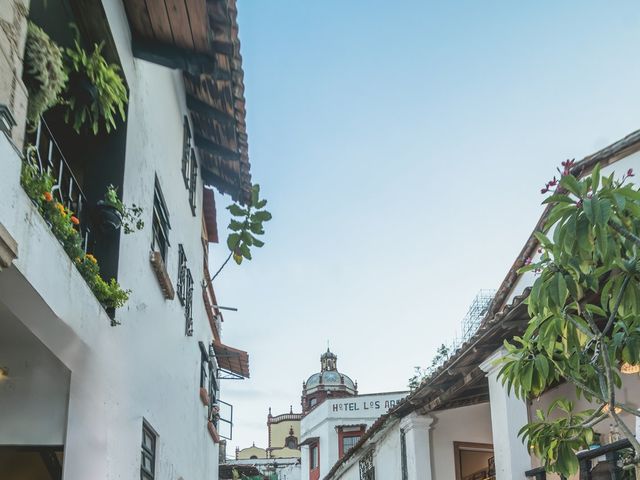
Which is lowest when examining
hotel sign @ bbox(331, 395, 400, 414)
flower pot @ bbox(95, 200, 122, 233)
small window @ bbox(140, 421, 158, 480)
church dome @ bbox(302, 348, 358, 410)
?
small window @ bbox(140, 421, 158, 480)

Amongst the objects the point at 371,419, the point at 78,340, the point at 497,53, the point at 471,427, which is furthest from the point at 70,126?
the point at 371,419

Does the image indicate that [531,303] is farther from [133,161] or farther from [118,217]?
[133,161]

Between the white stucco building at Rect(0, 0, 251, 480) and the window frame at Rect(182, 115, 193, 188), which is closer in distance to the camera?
the white stucco building at Rect(0, 0, 251, 480)

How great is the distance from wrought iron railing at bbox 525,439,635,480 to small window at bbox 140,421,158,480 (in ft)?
13.1

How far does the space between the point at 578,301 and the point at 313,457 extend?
4370cm

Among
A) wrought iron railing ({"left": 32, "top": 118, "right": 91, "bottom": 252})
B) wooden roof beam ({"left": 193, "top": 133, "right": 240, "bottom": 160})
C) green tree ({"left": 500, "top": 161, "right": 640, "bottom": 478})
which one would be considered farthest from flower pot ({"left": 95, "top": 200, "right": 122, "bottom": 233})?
wooden roof beam ({"left": 193, "top": 133, "right": 240, "bottom": 160})

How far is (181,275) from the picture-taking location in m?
11.6

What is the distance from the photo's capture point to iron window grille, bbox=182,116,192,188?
11.6 m

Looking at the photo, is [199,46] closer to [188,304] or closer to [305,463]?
[188,304]

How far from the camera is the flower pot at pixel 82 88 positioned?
6.49 m

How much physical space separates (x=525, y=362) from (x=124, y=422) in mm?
3510

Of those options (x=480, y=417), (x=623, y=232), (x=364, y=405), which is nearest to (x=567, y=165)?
(x=623, y=232)

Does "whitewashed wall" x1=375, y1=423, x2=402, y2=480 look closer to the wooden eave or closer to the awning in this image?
the awning

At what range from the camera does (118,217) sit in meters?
6.93
